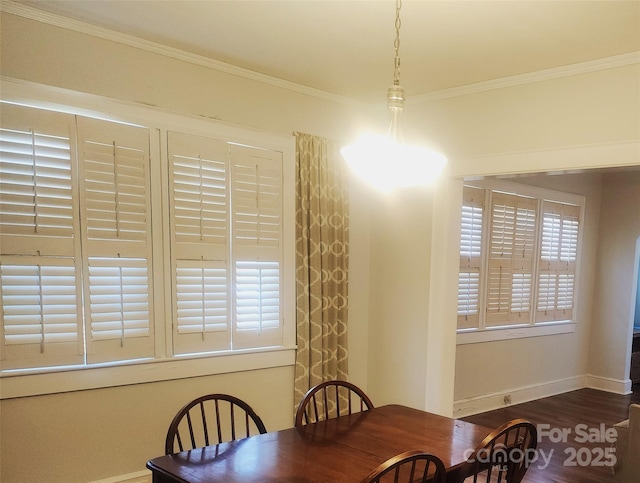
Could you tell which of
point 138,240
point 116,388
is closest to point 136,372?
point 116,388

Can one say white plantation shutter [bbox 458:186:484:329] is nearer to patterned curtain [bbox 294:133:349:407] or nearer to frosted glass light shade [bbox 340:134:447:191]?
patterned curtain [bbox 294:133:349:407]

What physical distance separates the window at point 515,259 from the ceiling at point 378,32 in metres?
1.84

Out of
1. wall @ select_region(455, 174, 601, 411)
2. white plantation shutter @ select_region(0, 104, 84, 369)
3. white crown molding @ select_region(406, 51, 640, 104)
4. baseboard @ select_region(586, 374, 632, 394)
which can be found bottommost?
baseboard @ select_region(586, 374, 632, 394)

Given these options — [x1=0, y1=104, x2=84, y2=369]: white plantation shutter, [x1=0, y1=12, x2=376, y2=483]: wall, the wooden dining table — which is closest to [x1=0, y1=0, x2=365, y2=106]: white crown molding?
[x1=0, y1=12, x2=376, y2=483]: wall

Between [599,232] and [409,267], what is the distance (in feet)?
12.2

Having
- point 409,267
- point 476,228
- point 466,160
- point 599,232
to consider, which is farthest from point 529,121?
point 599,232

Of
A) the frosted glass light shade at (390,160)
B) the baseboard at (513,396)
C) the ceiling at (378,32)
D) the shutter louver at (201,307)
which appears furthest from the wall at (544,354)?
the frosted glass light shade at (390,160)

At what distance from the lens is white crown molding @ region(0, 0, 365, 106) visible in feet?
7.72

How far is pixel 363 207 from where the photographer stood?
3.95 meters

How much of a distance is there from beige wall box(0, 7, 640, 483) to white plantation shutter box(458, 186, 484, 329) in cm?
119

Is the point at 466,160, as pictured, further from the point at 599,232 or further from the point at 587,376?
the point at 587,376

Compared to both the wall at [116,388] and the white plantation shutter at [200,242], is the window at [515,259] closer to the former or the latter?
the wall at [116,388]

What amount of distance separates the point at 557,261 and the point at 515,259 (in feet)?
2.70

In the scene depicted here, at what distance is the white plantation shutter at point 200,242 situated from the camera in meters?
2.90
